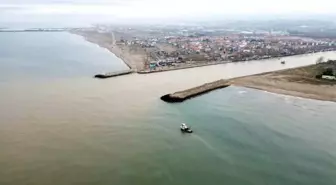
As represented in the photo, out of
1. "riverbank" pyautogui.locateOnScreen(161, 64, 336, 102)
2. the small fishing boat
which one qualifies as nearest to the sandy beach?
"riverbank" pyautogui.locateOnScreen(161, 64, 336, 102)

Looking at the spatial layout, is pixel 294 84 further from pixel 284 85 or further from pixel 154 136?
pixel 154 136

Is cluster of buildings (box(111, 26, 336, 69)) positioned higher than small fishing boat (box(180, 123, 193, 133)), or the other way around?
cluster of buildings (box(111, 26, 336, 69))

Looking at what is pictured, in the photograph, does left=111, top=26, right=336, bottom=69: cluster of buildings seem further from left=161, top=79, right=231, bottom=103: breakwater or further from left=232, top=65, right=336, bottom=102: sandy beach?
left=232, top=65, right=336, bottom=102: sandy beach

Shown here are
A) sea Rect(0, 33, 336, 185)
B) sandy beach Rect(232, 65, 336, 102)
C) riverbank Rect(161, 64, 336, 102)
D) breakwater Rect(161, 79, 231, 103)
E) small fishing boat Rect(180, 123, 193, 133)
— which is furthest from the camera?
sandy beach Rect(232, 65, 336, 102)

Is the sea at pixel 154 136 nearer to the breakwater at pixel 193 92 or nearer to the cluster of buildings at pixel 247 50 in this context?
the breakwater at pixel 193 92

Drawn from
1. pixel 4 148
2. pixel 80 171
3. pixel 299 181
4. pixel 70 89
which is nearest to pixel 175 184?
pixel 80 171

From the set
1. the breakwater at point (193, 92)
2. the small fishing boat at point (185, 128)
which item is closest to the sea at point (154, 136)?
the small fishing boat at point (185, 128)
